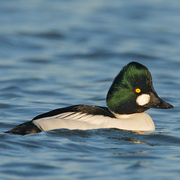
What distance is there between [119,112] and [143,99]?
19.2 inches

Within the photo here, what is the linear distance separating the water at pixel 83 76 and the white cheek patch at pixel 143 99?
610 millimetres

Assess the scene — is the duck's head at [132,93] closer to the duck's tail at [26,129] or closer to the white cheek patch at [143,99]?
the white cheek patch at [143,99]

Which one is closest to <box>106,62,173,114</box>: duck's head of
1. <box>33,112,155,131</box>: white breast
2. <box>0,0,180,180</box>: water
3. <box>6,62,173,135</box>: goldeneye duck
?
<box>6,62,173,135</box>: goldeneye duck

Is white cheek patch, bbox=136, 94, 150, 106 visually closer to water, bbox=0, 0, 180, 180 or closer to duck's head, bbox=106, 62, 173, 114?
duck's head, bbox=106, 62, 173, 114

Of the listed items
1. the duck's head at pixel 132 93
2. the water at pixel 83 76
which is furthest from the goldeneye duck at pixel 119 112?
the water at pixel 83 76

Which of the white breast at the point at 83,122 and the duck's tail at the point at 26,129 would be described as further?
the white breast at the point at 83,122

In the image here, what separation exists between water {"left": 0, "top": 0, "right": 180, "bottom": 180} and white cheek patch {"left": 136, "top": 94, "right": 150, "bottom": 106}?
61 centimetres

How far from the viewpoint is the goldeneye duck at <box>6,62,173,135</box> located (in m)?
8.08

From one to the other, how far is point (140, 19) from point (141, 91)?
421 inches

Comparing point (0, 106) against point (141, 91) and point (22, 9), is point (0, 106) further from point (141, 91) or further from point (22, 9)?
point (22, 9)

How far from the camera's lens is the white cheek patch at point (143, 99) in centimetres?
857

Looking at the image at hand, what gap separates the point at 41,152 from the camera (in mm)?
6992

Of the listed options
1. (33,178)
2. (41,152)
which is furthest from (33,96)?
(33,178)

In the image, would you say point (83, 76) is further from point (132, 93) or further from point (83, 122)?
A: point (83, 122)
